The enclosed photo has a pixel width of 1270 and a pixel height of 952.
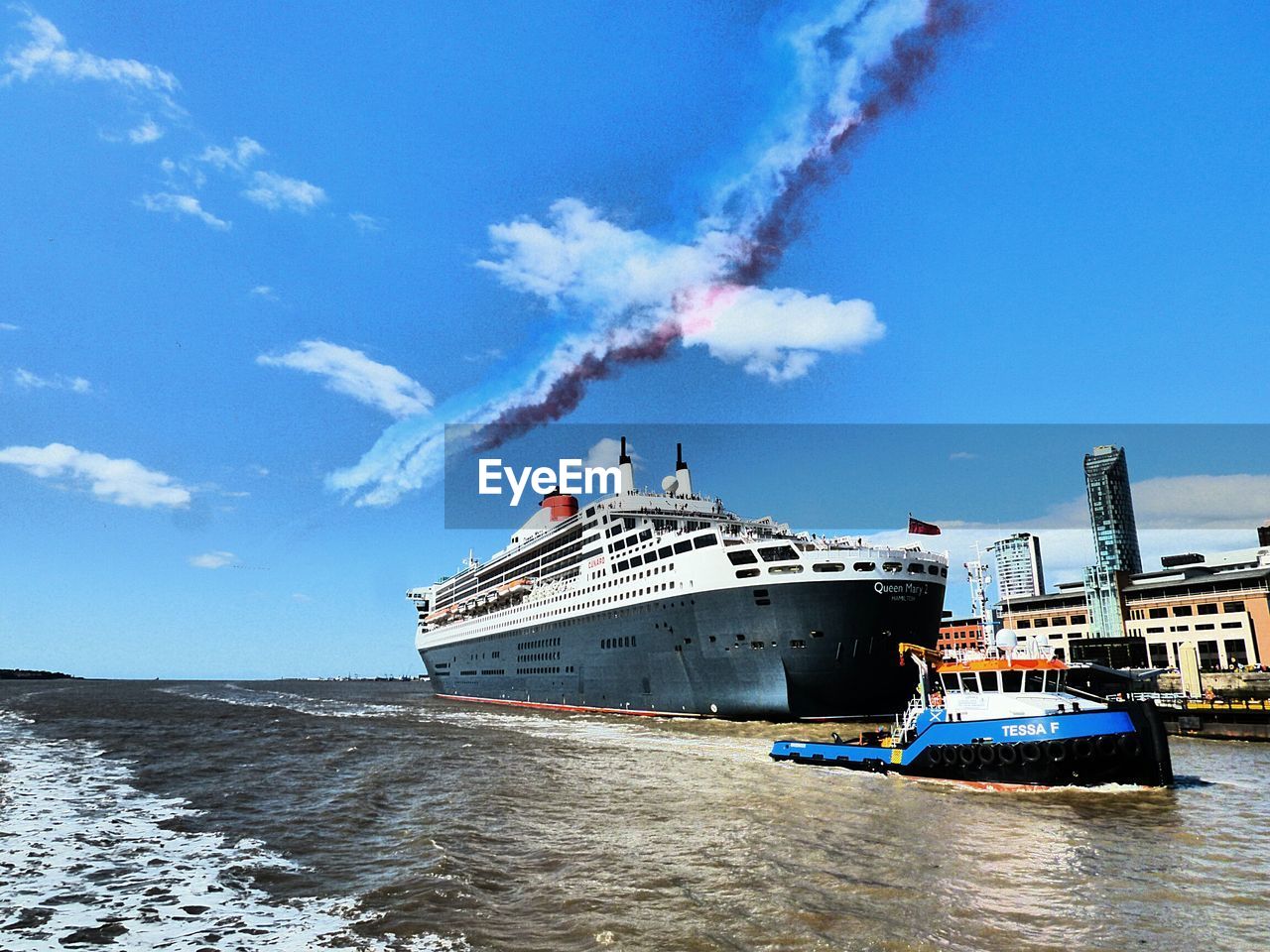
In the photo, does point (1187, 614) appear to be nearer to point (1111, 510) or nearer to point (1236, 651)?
point (1236, 651)

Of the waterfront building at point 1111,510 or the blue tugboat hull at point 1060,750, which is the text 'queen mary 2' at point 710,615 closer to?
the blue tugboat hull at point 1060,750

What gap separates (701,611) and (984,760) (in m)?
19.8

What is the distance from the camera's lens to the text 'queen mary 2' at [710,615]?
37.2 meters

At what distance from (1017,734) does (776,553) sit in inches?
707

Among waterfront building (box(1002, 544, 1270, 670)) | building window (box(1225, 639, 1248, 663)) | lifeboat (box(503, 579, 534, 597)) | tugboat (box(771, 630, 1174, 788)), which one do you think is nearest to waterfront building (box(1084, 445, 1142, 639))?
waterfront building (box(1002, 544, 1270, 670))

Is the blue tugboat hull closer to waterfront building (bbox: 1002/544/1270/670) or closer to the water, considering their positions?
the water

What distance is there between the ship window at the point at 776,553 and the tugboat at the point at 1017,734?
43.9 ft

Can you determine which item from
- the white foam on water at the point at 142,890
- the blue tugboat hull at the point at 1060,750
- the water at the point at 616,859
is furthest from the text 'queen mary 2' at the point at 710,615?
the white foam on water at the point at 142,890

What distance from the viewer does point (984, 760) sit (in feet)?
71.8

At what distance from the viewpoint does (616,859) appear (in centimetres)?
1436

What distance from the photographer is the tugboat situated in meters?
20.8

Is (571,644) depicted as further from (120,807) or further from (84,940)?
(84,940)

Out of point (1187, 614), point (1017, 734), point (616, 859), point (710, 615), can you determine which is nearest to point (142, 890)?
point (616, 859)

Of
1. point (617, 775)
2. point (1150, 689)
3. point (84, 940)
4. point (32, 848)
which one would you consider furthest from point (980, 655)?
point (1150, 689)
